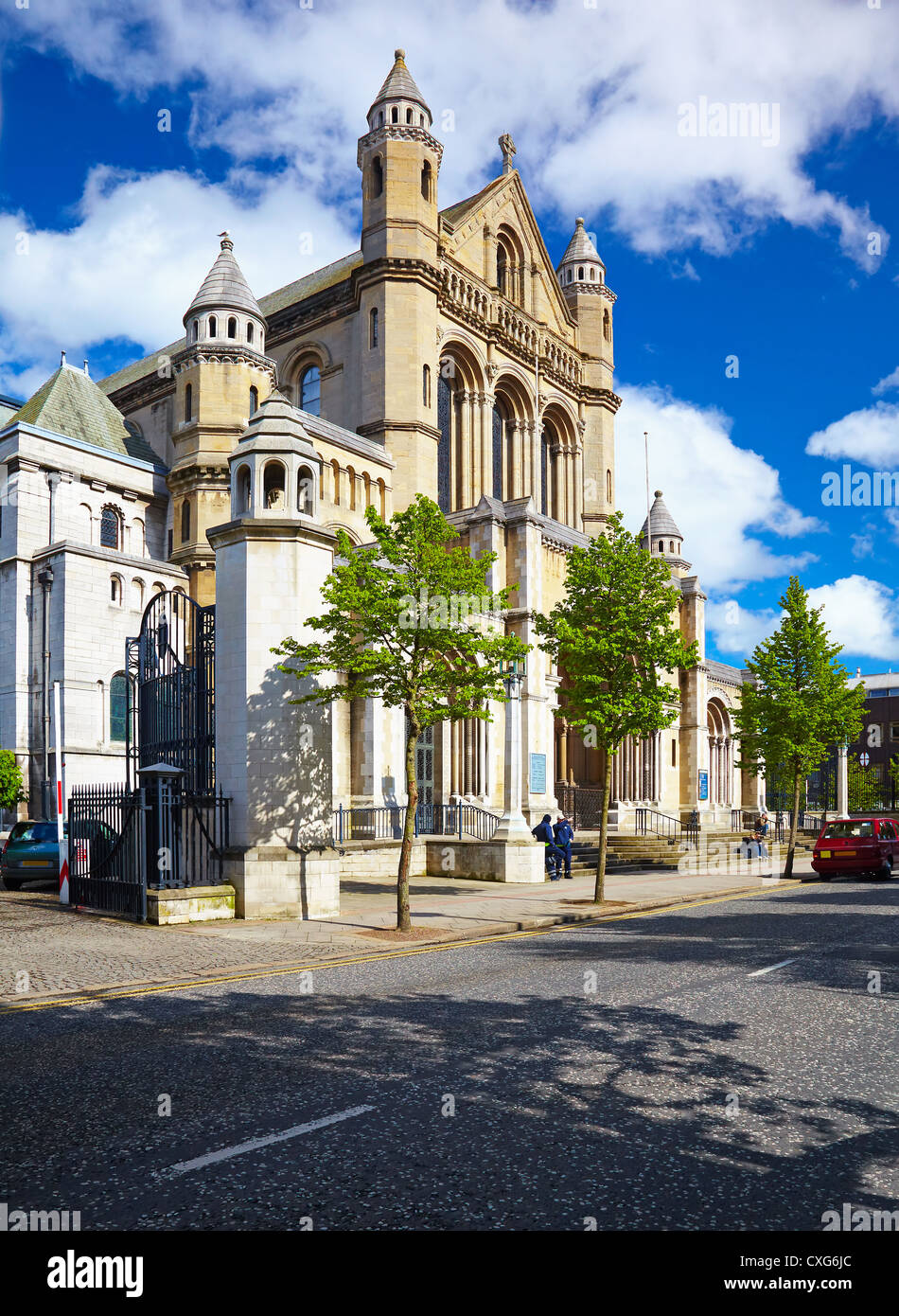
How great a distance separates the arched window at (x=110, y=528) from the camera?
3909 cm

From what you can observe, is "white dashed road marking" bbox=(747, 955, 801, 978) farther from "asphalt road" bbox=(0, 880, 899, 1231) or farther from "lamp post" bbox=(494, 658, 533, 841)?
"lamp post" bbox=(494, 658, 533, 841)

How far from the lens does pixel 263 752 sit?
611 inches

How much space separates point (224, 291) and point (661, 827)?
25535 millimetres

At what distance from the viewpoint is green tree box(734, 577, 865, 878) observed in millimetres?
28391

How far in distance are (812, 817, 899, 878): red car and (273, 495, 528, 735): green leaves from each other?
48.1ft

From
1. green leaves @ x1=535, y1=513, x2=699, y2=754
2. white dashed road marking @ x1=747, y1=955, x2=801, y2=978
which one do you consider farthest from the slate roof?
white dashed road marking @ x1=747, y1=955, x2=801, y2=978

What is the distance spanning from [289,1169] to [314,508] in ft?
44.6

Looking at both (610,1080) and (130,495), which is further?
(130,495)

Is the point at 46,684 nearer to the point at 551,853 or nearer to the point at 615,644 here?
the point at 551,853

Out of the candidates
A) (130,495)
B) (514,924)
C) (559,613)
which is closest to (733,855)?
(559,613)

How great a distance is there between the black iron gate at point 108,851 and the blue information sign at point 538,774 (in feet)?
55.4

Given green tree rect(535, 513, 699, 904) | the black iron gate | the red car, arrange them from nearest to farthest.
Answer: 1. the black iron gate
2. green tree rect(535, 513, 699, 904)
3. the red car

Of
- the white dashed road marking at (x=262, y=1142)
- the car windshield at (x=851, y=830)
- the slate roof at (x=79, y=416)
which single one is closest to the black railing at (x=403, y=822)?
the car windshield at (x=851, y=830)
